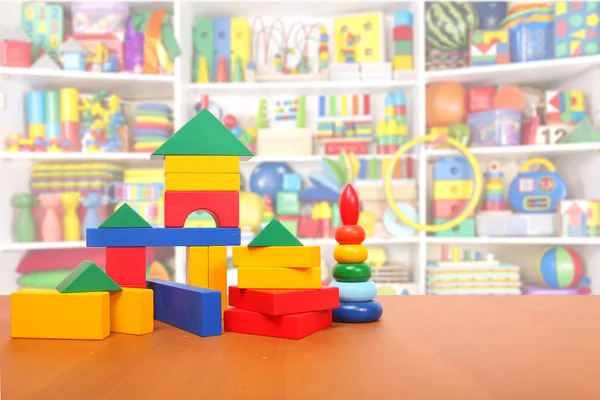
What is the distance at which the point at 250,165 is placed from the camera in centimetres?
269

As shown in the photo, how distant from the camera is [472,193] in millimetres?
2344

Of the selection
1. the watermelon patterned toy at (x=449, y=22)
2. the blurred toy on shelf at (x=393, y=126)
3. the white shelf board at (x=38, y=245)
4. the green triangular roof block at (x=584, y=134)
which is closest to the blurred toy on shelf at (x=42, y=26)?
the white shelf board at (x=38, y=245)

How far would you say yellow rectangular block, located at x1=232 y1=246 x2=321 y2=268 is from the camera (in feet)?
1.96

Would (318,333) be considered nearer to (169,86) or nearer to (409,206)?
(409,206)

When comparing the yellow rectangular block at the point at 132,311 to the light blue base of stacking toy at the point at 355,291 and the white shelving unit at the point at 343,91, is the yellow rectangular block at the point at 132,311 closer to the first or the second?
the light blue base of stacking toy at the point at 355,291

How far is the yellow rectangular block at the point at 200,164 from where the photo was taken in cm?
66

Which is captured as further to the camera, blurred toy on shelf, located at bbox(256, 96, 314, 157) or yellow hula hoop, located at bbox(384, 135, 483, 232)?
blurred toy on shelf, located at bbox(256, 96, 314, 157)

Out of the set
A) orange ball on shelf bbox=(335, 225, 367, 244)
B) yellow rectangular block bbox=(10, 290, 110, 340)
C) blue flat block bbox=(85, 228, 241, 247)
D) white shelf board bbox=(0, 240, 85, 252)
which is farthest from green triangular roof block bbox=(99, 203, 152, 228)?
white shelf board bbox=(0, 240, 85, 252)

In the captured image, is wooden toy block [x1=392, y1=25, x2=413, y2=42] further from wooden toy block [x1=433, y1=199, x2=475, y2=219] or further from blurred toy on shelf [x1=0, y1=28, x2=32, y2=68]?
blurred toy on shelf [x1=0, y1=28, x2=32, y2=68]

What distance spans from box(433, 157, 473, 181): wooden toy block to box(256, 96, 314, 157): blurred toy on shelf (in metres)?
0.61

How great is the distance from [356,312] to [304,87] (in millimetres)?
2014

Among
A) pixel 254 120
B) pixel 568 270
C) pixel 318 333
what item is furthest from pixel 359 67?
pixel 318 333

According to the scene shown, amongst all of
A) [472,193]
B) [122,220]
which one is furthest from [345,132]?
[122,220]

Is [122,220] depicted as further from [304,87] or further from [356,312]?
[304,87]
